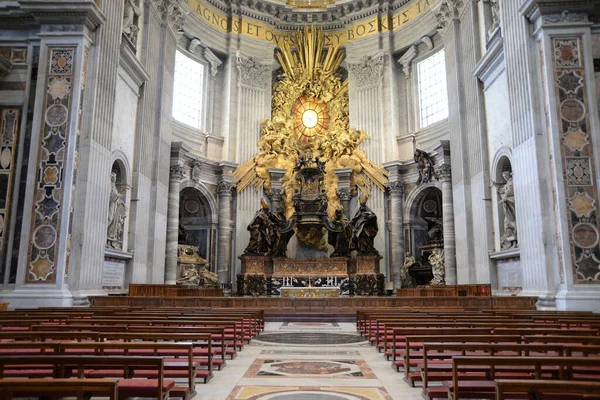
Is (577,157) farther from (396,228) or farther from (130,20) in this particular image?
(130,20)

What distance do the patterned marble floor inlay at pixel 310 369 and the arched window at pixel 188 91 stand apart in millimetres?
15168

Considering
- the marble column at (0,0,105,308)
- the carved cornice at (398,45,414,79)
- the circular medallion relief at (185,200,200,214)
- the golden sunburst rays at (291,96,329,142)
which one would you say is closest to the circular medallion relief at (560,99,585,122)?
the marble column at (0,0,105,308)

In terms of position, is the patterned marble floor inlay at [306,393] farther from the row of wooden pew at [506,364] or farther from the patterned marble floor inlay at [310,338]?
the patterned marble floor inlay at [310,338]

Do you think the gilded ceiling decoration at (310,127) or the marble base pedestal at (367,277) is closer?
the marble base pedestal at (367,277)

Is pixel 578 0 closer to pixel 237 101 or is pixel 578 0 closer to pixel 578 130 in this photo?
pixel 578 130

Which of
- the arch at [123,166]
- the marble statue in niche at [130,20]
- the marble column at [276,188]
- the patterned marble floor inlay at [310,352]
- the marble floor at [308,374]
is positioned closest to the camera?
the marble floor at [308,374]

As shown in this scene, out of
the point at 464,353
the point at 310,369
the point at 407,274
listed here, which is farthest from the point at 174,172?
the point at 464,353

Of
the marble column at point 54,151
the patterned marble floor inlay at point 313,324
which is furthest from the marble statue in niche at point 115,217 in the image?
the patterned marble floor inlay at point 313,324

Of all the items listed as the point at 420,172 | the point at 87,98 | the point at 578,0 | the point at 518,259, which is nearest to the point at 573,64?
the point at 578,0

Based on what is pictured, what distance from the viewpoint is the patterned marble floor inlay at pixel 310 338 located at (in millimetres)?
6956

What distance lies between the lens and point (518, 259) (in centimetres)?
1136

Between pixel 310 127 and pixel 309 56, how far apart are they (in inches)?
124

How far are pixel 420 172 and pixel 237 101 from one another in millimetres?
8078

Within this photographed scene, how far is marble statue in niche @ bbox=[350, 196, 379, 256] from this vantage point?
58.7 ft
